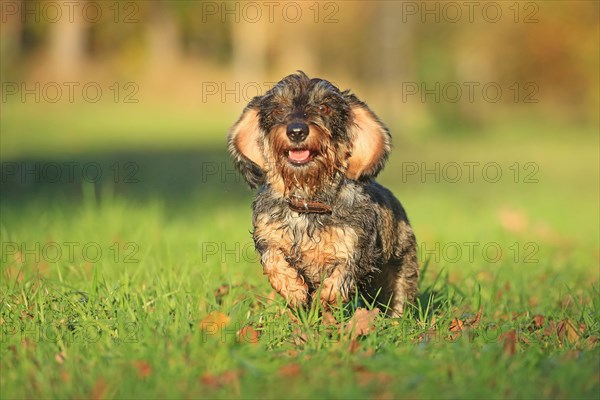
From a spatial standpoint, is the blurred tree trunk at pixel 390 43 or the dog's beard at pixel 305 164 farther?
the blurred tree trunk at pixel 390 43

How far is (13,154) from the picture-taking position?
19453 mm

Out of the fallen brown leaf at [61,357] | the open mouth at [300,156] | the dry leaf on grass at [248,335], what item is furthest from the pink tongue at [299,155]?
the fallen brown leaf at [61,357]

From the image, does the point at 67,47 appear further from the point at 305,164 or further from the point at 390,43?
the point at 305,164

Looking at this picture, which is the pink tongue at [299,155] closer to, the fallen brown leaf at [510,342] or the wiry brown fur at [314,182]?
the wiry brown fur at [314,182]

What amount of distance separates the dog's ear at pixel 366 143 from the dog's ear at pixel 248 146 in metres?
0.60

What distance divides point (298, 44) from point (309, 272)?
Answer: 55710 millimetres

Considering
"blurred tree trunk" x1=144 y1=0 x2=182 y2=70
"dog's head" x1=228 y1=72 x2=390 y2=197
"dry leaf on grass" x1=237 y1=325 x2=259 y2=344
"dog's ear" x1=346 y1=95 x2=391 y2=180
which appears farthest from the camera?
"blurred tree trunk" x1=144 y1=0 x2=182 y2=70

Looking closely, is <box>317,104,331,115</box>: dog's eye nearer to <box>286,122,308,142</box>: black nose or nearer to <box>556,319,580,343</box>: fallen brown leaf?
<box>286,122,308,142</box>: black nose

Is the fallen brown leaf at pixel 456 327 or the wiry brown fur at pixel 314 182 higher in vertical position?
the wiry brown fur at pixel 314 182

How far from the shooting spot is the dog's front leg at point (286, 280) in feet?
18.0

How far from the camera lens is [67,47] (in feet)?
163

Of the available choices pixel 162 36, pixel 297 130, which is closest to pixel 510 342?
pixel 297 130

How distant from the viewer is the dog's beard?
552cm

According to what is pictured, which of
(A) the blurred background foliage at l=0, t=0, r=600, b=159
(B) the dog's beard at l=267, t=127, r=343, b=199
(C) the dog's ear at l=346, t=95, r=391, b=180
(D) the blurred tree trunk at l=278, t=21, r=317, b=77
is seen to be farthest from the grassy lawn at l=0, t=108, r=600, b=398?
(D) the blurred tree trunk at l=278, t=21, r=317, b=77
